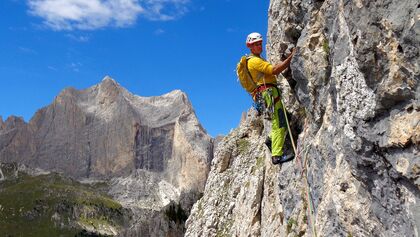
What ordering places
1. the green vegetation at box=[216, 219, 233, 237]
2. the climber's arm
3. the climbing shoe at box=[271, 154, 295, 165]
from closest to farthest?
the climber's arm
the climbing shoe at box=[271, 154, 295, 165]
the green vegetation at box=[216, 219, 233, 237]

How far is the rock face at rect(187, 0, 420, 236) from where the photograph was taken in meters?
6.90

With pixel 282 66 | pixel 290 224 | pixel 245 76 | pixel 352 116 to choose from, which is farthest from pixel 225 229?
pixel 352 116

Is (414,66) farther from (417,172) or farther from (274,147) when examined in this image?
(274,147)

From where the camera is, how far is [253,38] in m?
12.4

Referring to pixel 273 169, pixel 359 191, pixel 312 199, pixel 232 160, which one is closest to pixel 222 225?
pixel 232 160

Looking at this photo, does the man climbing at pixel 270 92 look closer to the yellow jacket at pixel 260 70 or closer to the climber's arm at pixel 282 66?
the yellow jacket at pixel 260 70

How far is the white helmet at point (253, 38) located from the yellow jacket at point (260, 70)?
0.39m

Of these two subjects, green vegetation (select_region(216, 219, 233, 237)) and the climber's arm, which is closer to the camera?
the climber's arm

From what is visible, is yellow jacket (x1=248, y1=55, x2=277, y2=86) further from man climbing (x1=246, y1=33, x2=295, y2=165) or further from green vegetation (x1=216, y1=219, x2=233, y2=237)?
green vegetation (x1=216, y1=219, x2=233, y2=237)

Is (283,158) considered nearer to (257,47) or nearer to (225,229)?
(257,47)

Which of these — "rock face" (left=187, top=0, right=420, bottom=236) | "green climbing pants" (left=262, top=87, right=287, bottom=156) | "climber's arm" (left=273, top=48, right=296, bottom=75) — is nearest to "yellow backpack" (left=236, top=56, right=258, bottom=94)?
"green climbing pants" (left=262, top=87, right=287, bottom=156)

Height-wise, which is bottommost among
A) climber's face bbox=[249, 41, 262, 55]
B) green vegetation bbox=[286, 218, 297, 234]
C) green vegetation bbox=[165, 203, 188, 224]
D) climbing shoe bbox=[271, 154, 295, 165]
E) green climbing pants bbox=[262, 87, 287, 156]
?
green vegetation bbox=[286, 218, 297, 234]

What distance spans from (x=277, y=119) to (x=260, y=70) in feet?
4.21

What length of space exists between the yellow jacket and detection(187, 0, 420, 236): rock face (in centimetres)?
46
